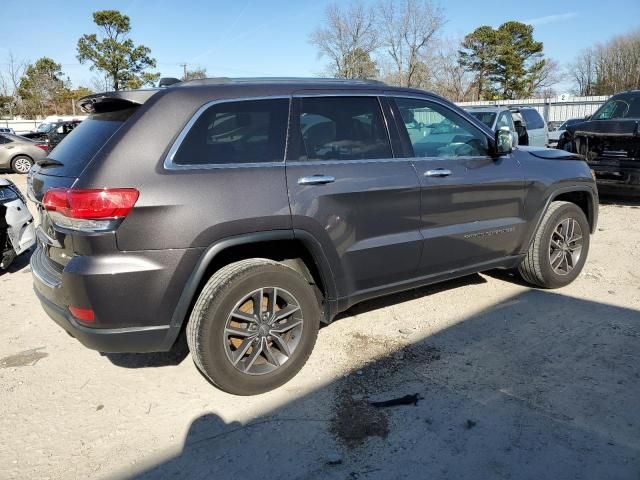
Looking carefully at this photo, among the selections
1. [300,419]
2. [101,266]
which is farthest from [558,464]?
[101,266]

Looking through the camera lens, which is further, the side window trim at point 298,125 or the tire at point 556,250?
the tire at point 556,250

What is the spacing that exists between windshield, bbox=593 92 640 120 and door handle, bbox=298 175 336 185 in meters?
8.01

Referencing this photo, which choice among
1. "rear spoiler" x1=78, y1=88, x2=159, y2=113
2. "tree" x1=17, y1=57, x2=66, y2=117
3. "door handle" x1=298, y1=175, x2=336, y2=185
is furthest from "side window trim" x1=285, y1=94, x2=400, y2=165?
"tree" x1=17, y1=57, x2=66, y2=117

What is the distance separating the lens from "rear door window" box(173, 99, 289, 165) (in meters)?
2.93

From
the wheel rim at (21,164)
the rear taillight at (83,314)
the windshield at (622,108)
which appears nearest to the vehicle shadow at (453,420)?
the rear taillight at (83,314)

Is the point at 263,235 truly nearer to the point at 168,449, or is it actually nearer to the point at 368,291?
the point at 368,291

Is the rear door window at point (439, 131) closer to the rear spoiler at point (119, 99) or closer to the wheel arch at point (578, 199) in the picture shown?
the wheel arch at point (578, 199)

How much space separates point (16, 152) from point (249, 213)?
57.2ft

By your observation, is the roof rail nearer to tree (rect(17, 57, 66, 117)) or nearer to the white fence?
the white fence

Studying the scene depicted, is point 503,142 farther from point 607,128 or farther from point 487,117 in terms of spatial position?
point 487,117

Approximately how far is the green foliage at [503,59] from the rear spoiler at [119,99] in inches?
2151

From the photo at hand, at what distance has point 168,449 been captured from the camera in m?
2.71

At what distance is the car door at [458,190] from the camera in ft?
12.4

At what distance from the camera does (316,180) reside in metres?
3.19
